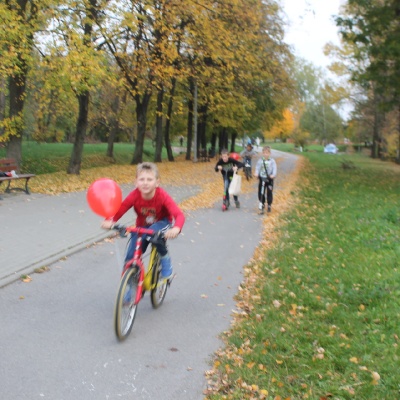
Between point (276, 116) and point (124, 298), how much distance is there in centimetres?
3581

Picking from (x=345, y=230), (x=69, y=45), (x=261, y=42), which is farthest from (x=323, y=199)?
(x=261, y=42)

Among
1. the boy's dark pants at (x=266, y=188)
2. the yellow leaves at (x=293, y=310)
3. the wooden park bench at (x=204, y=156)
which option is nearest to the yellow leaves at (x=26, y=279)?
the yellow leaves at (x=293, y=310)

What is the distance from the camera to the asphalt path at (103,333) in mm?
3795

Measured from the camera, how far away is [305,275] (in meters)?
6.99

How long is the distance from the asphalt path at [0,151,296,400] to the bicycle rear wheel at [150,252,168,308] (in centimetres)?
11

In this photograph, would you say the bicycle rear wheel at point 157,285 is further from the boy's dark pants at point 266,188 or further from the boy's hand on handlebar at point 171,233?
the boy's dark pants at point 266,188

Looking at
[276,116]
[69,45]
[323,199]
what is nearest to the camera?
[69,45]

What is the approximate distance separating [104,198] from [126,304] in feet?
3.44

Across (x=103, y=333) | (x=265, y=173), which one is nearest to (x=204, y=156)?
(x=265, y=173)

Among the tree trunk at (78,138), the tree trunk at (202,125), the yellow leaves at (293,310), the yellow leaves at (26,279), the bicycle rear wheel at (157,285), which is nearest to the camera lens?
the bicycle rear wheel at (157,285)

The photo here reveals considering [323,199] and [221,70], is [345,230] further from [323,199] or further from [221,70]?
[221,70]

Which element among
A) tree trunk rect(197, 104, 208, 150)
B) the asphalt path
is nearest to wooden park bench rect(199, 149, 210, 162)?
tree trunk rect(197, 104, 208, 150)

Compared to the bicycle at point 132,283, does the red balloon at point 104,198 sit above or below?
above

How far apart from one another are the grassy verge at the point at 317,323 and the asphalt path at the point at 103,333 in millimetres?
285
